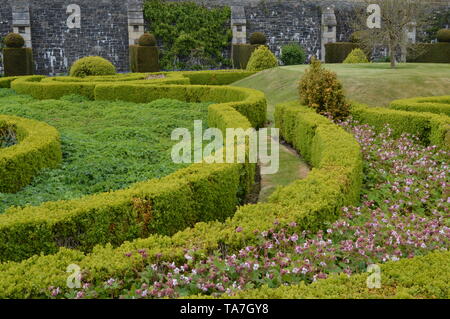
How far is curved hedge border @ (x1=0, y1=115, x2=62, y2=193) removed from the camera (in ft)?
24.9

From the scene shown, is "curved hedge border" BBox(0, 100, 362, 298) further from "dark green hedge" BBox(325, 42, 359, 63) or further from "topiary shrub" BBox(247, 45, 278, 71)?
"dark green hedge" BBox(325, 42, 359, 63)

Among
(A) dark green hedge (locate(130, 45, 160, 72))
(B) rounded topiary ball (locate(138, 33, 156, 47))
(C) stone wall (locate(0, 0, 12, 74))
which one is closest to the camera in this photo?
(A) dark green hedge (locate(130, 45, 160, 72))

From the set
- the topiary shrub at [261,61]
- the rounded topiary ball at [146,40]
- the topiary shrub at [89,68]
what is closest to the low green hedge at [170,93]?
the topiary shrub at [89,68]

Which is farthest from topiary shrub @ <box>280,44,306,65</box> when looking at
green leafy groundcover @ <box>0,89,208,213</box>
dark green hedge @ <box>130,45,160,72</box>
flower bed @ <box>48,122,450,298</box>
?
flower bed @ <box>48,122,450,298</box>

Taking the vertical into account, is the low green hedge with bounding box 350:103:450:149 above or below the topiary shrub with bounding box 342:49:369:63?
below

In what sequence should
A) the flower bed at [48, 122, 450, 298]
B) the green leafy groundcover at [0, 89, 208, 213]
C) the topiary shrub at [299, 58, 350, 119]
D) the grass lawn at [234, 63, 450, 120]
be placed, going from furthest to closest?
the grass lawn at [234, 63, 450, 120] → the topiary shrub at [299, 58, 350, 119] → the green leafy groundcover at [0, 89, 208, 213] → the flower bed at [48, 122, 450, 298]

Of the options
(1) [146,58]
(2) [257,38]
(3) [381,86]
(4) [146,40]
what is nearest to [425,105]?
(3) [381,86]

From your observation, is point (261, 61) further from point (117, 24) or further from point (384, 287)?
point (384, 287)

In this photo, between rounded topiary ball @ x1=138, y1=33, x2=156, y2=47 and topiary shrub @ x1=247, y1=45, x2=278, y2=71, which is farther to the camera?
rounded topiary ball @ x1=138, y1=33, x2=156, y2=47

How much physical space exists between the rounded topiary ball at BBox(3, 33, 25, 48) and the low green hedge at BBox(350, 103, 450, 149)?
64.2 feet

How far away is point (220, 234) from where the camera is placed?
15.1ft
